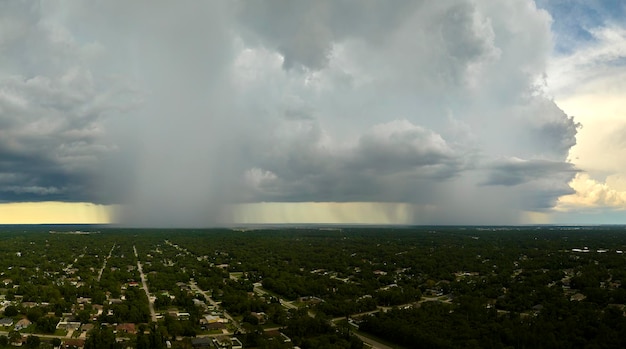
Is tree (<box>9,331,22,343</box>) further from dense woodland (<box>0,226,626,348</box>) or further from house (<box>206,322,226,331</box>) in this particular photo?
house (<box>206,322,226,331</box>)

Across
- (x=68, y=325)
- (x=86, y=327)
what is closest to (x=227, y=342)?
(x=86, y=327)

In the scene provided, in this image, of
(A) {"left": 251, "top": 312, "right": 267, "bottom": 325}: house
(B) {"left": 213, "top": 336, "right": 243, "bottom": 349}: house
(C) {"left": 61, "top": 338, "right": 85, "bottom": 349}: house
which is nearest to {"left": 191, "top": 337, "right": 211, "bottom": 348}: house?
(B) {"left": 213, "top": 336, "right": 243, "bottom": 349}: house

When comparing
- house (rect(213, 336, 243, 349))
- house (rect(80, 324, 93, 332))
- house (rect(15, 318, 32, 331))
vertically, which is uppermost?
house (rect(15, 318, 32, 331))

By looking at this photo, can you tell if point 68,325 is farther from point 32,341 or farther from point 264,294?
point 264,294

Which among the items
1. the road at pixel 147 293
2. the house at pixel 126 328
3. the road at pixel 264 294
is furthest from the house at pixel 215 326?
the road at pixel 264 294

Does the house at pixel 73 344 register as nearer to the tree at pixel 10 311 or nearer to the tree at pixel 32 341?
the tree at pixel 32 341

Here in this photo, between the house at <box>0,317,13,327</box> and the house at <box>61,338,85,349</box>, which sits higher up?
the house at <box>0,317,13,327</box>

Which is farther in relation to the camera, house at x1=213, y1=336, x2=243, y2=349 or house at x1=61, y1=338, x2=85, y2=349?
house at x1=213, y1=336, x2=243, y2=349

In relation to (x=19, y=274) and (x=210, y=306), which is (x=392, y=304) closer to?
(x=210, y=306)
